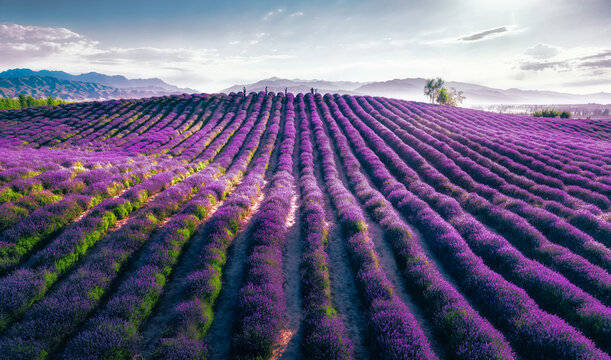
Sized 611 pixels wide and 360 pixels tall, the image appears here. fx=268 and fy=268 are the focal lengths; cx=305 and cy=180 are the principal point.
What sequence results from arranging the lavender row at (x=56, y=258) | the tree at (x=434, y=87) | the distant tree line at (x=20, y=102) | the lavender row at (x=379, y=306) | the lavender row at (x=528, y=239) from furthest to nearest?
the tree at (x=434, y=87) < the distant tree line at (x=20, y=102) < the lavender row at (x=528, y=239) < the lavender row at (x=56, y=258) < the lavender row at (x=379, y=306)

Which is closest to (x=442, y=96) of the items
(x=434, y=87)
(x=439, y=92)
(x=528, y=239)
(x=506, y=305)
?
(x=439, y=92)

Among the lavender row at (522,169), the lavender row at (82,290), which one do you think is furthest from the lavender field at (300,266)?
the lavender row at (522,169)

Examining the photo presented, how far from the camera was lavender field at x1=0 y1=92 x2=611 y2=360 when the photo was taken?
181 inches

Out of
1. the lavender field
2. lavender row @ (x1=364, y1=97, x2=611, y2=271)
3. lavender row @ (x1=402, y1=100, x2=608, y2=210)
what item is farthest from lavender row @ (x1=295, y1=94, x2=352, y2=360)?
lavender row @ (x1=402, y1=100, x2=608, y2=210)

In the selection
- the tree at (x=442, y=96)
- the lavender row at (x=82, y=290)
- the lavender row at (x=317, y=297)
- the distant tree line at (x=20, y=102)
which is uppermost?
the tree at (x=442, y=96)

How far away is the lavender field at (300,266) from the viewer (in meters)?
4.61

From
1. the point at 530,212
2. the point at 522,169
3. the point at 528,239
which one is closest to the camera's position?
the point at 528,239

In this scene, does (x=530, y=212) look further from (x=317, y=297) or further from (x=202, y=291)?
(x=202, y=291)

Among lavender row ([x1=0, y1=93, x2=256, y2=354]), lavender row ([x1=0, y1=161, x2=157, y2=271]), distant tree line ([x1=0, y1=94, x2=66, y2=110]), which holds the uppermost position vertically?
distant tree line ([x1=0, y1=94, x2=66, y2=110])

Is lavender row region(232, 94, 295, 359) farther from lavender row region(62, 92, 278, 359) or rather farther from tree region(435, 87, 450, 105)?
tree region(435, 87, 450, 105)

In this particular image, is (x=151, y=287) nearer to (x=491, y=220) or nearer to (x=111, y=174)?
(x=111, y=174)

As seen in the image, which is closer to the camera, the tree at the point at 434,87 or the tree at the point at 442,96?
the tree at the point at 442,96

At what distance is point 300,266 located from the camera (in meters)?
7.41

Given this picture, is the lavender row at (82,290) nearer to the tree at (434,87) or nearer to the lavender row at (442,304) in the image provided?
the lavender row at (442,304)
